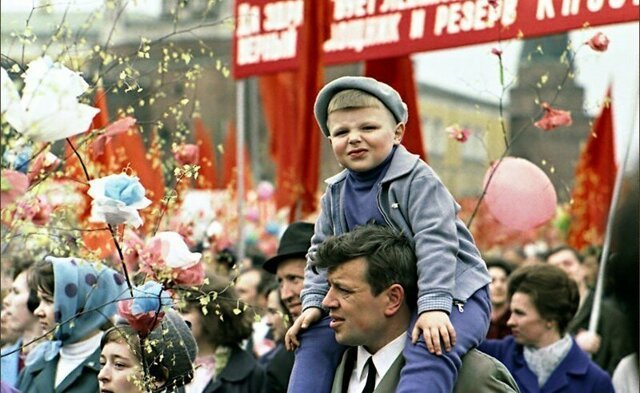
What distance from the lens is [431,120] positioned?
64.4 m

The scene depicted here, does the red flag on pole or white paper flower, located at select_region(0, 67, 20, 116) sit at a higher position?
white paper flower, located at select_region(0, 67, 20, 116)

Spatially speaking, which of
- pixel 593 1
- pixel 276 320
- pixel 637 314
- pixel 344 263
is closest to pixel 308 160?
pixel 276 320

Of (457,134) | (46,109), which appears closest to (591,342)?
(457,134)

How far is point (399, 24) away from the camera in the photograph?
9594mm

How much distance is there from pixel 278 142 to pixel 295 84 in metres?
0.54

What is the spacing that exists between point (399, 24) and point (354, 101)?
4.71m

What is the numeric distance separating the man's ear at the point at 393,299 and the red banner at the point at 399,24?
258 cm

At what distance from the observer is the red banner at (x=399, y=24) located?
27.5 ft

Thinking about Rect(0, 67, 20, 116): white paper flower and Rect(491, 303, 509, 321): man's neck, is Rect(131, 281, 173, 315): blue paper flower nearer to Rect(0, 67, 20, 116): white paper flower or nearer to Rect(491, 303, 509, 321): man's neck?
Rect(0, 67, 20, 116): white paper flower

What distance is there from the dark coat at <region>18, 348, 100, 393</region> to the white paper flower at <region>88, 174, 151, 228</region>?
6.09 feet

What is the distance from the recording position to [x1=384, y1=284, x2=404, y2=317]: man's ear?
4.81 m

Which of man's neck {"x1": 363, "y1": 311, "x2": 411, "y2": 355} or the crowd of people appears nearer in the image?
A: the crowd of people

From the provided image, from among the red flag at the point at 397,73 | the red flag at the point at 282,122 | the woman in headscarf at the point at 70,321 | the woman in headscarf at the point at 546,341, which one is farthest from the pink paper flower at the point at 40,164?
the red flag at the point at 282,122

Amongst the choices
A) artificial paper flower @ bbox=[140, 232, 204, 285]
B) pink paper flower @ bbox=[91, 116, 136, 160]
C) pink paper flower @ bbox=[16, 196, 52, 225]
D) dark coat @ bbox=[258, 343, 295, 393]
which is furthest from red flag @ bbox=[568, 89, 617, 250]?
artificial paper flower @ bbox=[140, 232, 204, 285]
